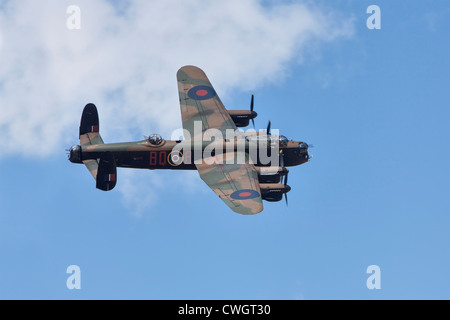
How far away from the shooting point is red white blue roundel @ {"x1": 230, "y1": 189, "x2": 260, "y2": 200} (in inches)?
2106

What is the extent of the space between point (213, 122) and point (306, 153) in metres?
7.82

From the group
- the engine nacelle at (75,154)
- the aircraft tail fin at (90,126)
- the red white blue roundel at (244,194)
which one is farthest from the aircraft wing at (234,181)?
the engine nacelle at (75,154)

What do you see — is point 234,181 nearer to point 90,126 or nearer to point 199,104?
point 199,104

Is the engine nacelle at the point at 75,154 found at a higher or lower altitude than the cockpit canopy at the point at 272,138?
lower

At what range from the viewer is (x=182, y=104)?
6234 cm

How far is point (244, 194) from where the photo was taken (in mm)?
53844

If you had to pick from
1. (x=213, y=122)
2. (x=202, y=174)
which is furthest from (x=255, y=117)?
(x=202, y=174)

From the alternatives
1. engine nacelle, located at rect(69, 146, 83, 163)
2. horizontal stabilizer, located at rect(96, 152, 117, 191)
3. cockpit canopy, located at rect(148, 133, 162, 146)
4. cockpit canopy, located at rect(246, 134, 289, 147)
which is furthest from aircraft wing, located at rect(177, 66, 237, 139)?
engine nacelle, located at rect(69, 146, 83, 163)

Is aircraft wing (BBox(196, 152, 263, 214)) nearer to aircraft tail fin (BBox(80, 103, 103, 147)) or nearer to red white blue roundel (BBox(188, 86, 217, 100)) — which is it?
red white blue roundel (BBox(188, 86, 217, 100))

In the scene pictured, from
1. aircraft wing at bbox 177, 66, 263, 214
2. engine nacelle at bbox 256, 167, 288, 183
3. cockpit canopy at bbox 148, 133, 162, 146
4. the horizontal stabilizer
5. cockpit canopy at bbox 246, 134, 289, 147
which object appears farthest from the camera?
cockpit canopy at bbox 246, 134, 289, 147

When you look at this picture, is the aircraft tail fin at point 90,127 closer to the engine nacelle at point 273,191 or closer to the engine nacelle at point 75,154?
the engine nacelle at point 75,154

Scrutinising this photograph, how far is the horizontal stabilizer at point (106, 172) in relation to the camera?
175 feet

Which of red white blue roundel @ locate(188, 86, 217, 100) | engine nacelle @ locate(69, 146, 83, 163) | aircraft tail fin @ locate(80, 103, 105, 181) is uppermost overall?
red white blue roundel @ locate(188, 86, 217, 100)

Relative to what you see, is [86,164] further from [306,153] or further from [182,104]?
[306,153]
